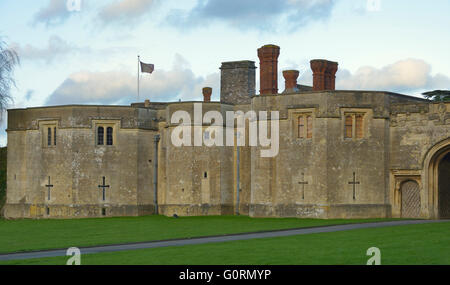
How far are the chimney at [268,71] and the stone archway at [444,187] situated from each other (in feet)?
39.2

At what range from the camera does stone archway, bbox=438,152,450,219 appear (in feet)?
134

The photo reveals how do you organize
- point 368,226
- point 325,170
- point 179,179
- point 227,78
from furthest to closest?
point 227,78
point 179,179
point 325,170
point 368,226

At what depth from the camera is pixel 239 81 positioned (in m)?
51.3

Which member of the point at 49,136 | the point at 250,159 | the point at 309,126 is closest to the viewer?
the point at 309,126

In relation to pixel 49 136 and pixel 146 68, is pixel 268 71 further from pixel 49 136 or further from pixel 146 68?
pixel 49 136

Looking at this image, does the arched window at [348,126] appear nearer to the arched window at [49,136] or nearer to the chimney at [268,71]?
the chimney at [268,71]

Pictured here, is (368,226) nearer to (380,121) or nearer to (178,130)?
(380,121)

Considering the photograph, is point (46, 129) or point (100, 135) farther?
point (46, 129)

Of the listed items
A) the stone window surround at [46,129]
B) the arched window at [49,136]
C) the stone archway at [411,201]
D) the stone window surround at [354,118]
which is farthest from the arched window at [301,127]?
the arched window at [49,136]

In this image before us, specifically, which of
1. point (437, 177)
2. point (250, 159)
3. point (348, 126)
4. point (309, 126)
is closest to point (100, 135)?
point (250, 159)

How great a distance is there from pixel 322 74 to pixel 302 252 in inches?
1122

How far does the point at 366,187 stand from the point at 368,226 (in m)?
7.74

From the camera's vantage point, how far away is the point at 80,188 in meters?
46.2

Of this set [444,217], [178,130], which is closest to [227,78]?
Answer: [178,130]
